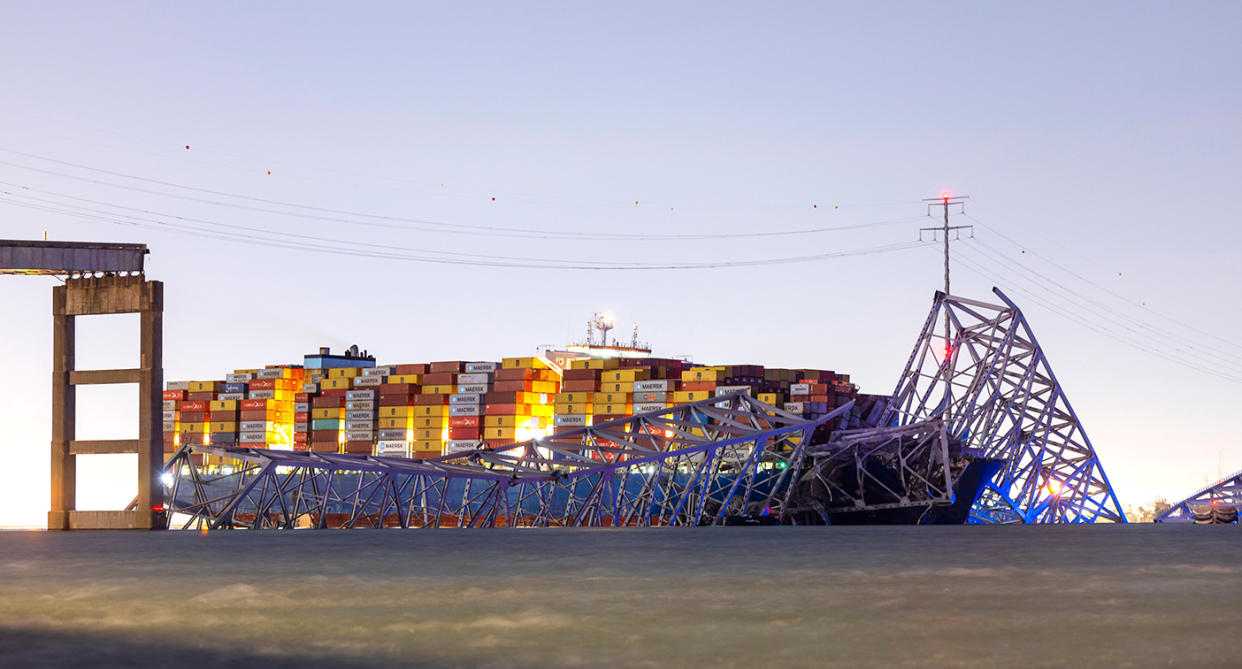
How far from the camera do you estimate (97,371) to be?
6191cm

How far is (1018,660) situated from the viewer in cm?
974

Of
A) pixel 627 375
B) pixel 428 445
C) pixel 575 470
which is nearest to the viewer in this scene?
pixel 575 470

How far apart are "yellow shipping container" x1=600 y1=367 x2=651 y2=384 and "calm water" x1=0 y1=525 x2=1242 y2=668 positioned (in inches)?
5342

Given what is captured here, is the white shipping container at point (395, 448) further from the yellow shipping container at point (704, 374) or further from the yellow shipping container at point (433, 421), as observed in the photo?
the yellow shipping container at point (704, 374)

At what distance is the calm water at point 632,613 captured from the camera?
10211mm

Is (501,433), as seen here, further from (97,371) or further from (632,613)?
(632,613)

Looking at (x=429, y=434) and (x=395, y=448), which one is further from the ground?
(x=429, y=434)

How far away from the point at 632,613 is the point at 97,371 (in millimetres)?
54396

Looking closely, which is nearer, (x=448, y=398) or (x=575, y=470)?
(x=575, y=470)

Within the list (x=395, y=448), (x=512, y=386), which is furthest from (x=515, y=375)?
(x=395, y=448)

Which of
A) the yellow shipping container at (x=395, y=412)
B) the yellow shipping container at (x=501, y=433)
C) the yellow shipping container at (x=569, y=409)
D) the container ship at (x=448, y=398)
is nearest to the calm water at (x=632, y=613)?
the container ship at (x=448, y=398)

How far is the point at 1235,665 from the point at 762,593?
24.7ft

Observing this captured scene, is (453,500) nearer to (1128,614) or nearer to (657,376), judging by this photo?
(657,376)

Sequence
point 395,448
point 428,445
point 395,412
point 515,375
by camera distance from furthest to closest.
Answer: point 395,412
point 395,448
point 515,375
point 428,445
